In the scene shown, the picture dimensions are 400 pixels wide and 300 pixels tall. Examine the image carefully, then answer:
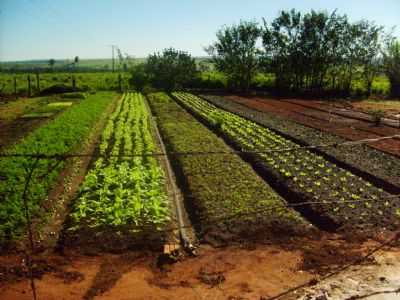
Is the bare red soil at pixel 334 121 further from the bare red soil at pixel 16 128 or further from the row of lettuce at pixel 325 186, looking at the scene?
the bare red soil at pixel 16 128

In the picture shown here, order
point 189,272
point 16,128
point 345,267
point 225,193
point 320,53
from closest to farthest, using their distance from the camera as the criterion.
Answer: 1. point 189,272
2. point 345,267
3. point 225,193
4. point 16,128
5. point 320,53

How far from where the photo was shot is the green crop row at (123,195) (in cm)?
809

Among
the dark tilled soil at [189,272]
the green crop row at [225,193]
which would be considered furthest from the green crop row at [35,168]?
the green crop row at [225,193]

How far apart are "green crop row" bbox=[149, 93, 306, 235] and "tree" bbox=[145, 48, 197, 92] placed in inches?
1045

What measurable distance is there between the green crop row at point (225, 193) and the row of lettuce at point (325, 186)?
0.67m

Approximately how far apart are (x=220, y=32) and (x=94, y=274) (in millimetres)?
37506

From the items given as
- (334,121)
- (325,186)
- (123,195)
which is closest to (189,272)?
(123,195)

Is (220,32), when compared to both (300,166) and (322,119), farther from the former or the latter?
(300,166)

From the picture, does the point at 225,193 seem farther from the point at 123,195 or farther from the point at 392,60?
the point at 392,60

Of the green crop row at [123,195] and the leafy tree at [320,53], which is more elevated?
the leafy tree at [320,53]

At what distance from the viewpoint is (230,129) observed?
18.5m

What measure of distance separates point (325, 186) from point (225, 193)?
8.63 feet

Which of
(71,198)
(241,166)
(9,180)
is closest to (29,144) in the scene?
(9,180)

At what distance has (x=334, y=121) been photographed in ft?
73.6
